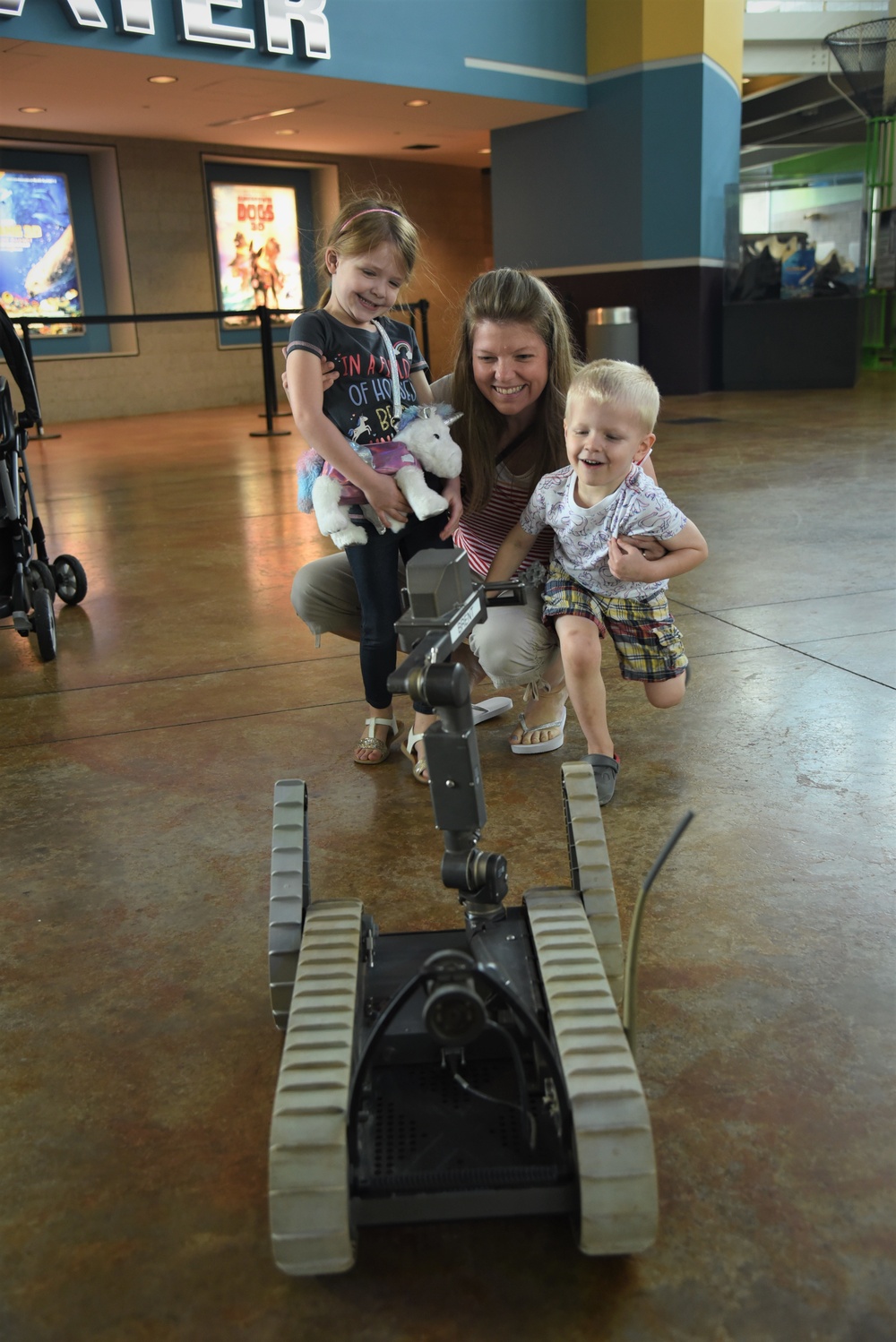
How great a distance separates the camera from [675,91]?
1125 centimetres

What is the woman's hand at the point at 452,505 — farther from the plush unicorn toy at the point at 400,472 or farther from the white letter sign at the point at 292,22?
the white letter sign at the point at 292,22

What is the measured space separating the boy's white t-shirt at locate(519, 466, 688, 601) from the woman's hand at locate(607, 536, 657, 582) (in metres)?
0.06

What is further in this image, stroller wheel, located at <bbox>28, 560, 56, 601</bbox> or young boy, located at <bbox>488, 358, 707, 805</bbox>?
stroller wheel, located at <bbox>28, 560, 56, 601</bbox>

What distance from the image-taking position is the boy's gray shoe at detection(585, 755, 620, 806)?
219cm

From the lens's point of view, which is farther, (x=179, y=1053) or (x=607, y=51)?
(x=607, y=51)

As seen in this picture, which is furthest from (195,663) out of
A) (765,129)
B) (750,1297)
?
(765,129)

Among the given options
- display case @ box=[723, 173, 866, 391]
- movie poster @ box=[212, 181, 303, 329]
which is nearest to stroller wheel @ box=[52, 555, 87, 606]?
display case @ box=[723, 173, 866, 391]

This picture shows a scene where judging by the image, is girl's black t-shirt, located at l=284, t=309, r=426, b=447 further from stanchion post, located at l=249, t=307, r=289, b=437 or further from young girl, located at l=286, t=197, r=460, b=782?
stanchion post, located at l=249, t=307, r=289, b=437

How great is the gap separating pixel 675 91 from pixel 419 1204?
1230 cm

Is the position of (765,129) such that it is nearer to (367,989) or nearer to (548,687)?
(548,687)

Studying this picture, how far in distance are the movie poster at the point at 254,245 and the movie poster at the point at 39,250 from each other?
209cm

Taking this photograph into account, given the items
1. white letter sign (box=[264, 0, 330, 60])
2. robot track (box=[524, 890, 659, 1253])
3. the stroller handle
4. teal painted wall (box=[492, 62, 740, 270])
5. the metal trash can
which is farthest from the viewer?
the metal trash can

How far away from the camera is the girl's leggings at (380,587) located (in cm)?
243

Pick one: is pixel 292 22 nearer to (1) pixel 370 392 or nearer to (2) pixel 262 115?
(2) pixel 262 115
